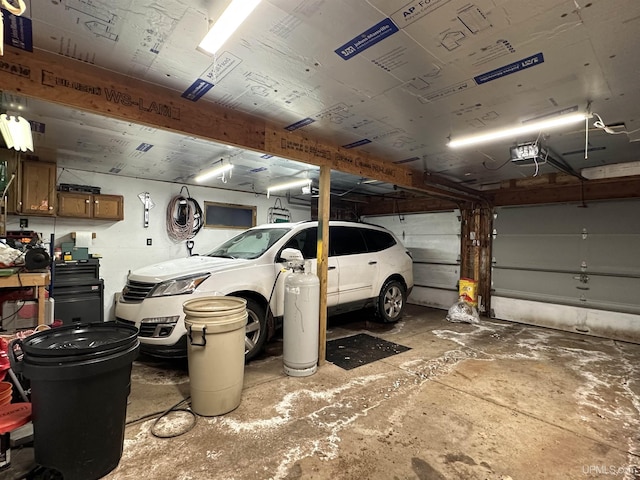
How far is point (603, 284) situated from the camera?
4801 mm

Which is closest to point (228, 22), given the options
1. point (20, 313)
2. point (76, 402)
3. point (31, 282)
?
point (76, 402)

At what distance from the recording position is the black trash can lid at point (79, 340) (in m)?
1.59

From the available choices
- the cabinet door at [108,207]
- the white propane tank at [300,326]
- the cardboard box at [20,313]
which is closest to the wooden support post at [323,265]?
the white propane tank at [300,326]

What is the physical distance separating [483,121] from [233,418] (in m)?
3.41

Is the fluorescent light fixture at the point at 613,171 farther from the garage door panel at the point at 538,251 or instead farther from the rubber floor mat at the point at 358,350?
the rubber floor mat at the point at 358,350

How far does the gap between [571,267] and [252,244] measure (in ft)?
16.9

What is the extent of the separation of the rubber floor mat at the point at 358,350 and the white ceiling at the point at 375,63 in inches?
98.1

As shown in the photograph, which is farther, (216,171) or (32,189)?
(216,171)

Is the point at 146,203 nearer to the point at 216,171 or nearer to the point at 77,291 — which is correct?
A: the point at 216,171

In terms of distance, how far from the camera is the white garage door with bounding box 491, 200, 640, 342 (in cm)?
462

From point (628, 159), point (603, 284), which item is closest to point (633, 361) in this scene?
point (603, 284)

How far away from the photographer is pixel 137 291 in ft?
10.2

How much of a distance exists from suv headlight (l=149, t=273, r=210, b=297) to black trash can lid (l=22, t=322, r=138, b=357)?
0.91 meters

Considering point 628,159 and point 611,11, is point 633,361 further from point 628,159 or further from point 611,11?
point 611,11
